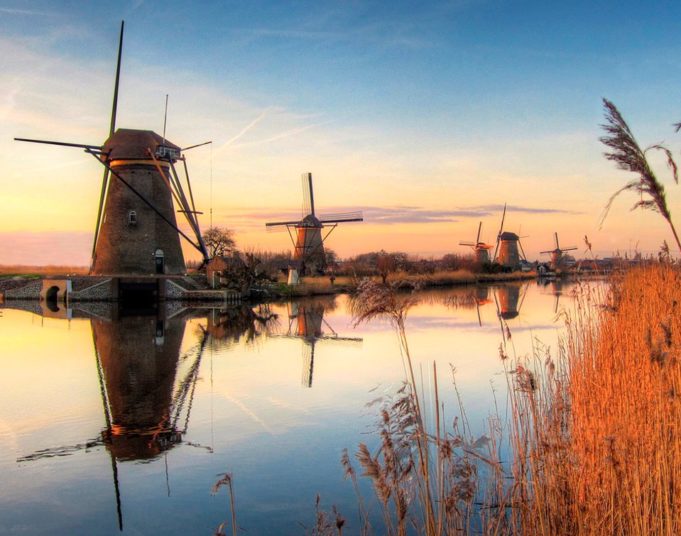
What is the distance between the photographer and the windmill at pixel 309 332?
1088 centimetres

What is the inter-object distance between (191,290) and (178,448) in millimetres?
20344

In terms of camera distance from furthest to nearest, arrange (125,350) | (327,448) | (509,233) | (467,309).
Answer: (509,233)
(467,309)
(125,350)
(327,448)

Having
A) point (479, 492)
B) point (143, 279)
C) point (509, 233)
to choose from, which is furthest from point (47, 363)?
point (509, 233)

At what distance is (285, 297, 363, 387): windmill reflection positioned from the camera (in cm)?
1084

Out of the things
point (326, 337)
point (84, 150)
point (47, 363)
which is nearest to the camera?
point (47, 363)

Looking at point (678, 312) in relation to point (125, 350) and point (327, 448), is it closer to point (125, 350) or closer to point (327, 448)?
point (327, 448)

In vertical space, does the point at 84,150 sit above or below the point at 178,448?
above

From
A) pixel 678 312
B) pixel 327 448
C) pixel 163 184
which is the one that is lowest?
pixel 327 448

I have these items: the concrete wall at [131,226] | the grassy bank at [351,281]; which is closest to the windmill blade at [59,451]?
the grassy bank at [351,281]

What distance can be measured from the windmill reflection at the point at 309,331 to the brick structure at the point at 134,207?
21.4 feet

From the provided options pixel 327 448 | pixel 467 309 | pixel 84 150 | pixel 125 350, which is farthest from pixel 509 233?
pixel 327 448

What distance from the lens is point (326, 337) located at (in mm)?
14320

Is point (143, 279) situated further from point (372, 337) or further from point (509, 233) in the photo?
point (509, 233)

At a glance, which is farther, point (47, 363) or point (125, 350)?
point (125, 350)
